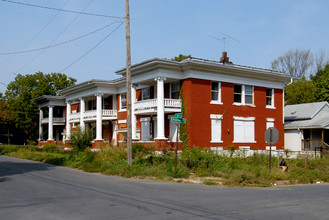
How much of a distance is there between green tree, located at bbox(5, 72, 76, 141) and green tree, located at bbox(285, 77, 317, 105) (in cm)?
3576

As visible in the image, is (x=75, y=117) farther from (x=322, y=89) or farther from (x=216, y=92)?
(x=322, y=89)

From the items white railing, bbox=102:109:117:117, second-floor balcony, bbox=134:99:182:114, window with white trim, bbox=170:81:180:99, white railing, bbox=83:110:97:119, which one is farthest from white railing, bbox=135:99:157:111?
→ white railing, bbox=83:110:97:119

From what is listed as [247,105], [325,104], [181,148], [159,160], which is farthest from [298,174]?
[325,104]

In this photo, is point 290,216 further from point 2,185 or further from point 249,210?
point 2,185

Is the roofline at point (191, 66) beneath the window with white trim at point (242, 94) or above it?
above

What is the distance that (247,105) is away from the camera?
3231 centimetres

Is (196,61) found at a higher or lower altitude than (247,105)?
higher

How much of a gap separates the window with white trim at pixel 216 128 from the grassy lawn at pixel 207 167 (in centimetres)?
803

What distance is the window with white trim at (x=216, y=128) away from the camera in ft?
98.4

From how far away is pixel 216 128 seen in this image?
99.5ft

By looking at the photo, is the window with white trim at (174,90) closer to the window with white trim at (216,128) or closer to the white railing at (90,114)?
the window with white trim at (216,128)

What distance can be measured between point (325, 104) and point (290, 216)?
33.4m

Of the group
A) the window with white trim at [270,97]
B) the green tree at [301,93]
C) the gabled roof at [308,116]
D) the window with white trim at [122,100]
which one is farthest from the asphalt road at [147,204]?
the green tree at [301,93]

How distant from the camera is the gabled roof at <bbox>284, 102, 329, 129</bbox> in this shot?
34.4m
